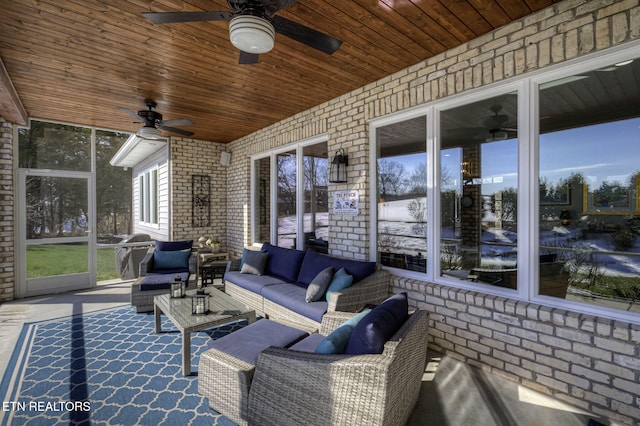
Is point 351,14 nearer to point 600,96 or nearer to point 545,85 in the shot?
point 545,85

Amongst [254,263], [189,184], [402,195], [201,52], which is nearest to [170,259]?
[254,263]

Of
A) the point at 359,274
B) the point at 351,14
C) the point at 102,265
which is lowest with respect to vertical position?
the point at 102,265

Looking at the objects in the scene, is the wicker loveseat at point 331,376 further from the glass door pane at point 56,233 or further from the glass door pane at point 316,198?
the glass door pane at point 56,233

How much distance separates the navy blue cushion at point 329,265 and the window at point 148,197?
202 inches

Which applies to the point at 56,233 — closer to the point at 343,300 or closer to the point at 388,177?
the point at 343,300

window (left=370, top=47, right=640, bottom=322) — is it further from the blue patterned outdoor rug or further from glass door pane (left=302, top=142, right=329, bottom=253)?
the blue patterned outdoor rug

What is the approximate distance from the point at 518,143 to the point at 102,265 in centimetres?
859

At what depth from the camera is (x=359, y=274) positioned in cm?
337

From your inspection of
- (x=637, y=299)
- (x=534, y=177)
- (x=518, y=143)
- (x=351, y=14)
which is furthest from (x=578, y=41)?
(x=637, y=299)

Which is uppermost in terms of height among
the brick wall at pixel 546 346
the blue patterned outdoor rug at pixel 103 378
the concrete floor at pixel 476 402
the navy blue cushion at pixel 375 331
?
the navy blue cushion at pixel 375 331

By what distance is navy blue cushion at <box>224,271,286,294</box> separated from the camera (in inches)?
159

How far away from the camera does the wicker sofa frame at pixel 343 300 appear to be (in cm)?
298

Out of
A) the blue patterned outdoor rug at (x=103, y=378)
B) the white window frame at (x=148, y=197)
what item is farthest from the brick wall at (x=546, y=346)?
the white window frame at (x=148, y=197)

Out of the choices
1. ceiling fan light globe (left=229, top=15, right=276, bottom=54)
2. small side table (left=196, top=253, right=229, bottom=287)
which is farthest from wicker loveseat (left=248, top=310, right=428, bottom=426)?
small side table (left=196, top=253, right=229, bottom=287)
